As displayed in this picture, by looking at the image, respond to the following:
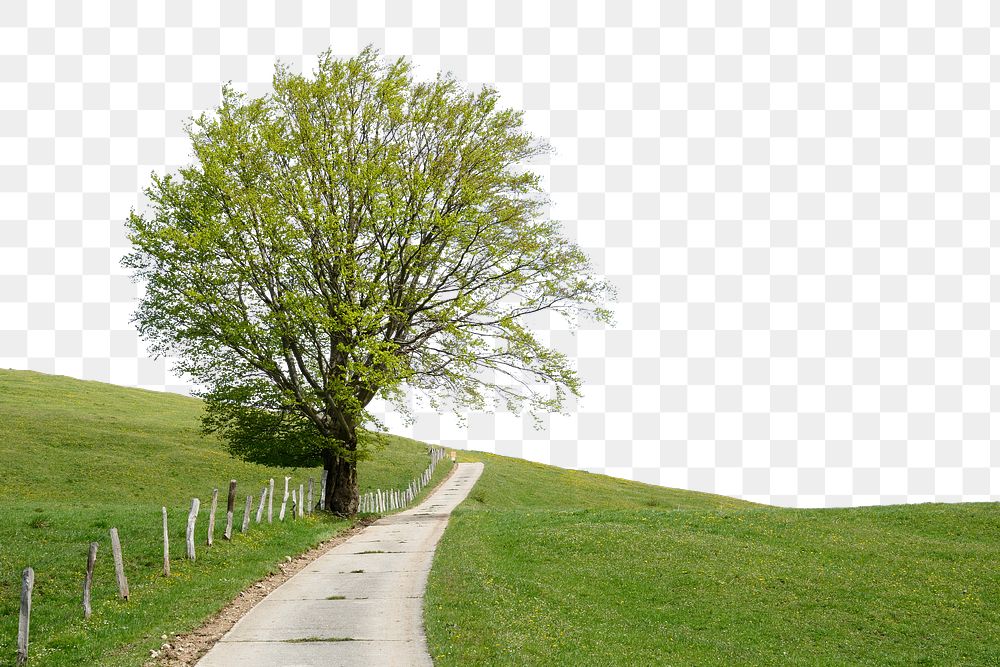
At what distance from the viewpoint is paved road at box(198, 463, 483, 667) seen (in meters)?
15.9

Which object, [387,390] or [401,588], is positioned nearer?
[401,588]

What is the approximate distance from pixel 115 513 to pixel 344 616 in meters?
21.6

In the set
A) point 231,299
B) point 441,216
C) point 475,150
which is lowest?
point 231,299

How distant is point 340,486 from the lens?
A: 41.2 meters

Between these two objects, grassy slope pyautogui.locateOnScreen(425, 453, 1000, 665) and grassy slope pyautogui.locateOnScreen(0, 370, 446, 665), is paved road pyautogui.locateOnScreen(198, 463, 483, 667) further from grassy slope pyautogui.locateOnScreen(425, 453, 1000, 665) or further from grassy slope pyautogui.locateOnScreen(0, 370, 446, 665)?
grassy slope pyautogui.locateOnScreen(0, 370, 446, 665)

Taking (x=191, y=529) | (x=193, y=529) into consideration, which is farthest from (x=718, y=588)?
(x=193, y=529)

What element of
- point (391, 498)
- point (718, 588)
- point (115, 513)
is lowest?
point (718, 588)

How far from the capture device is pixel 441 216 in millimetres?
36969

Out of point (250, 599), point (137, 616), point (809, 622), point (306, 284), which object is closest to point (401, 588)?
point (250, 599)

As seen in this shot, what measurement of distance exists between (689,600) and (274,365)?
2214 cm

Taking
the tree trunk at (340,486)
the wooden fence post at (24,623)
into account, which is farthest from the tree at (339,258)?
the wooden fence post at (24,623)

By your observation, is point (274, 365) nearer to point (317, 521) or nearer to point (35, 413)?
point (317, 521)

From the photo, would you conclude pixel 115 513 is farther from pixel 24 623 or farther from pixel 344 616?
pixel 344 616

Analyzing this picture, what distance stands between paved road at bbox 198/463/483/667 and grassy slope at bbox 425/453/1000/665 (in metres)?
0.73
